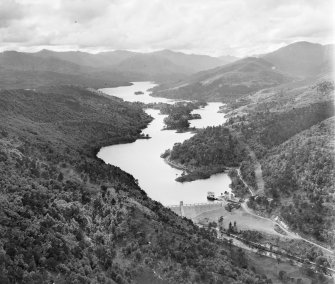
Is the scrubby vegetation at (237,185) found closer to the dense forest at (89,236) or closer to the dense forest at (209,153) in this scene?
the dense forest at (209,153)

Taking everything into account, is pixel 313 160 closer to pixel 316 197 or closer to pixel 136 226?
pixel 316 197

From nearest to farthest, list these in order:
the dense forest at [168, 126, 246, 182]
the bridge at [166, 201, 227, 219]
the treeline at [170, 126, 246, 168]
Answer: the bridge at [166, 201, 227, 219]
the dense forest at [168, 126, 246, 182]
the treeline at [170, 126, 246, 168]

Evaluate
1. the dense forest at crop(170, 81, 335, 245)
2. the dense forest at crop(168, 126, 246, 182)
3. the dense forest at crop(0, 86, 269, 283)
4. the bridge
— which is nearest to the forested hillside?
the dense forest at crop(170, 81, 335, 245)

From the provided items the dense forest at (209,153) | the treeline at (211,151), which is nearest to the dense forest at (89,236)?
the dense forest at (209,153)

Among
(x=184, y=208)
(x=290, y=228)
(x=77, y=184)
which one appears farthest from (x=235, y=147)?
(x=77, y=184)

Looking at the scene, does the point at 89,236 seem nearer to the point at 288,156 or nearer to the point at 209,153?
the point at 288,156

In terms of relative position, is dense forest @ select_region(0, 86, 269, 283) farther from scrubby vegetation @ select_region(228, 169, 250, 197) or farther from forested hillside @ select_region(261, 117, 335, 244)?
scrubby vegetation @ select_region(228, 169, 250, 197)

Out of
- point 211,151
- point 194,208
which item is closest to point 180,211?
point 194,208

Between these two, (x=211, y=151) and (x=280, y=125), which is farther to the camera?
(x=280, y=125)
